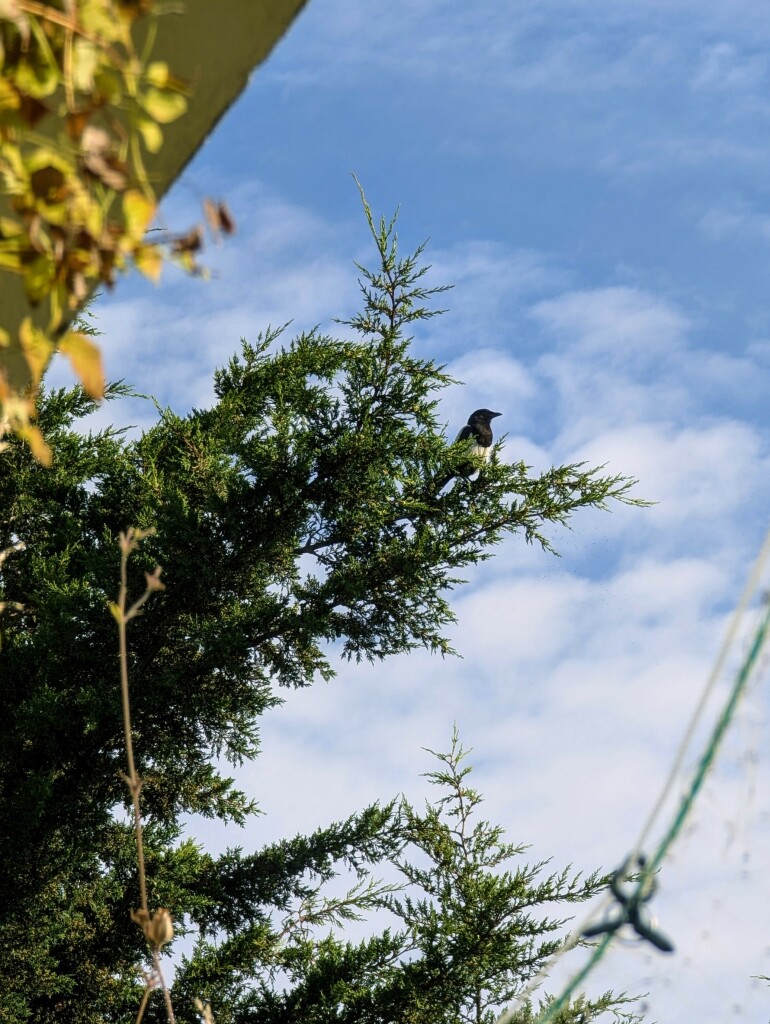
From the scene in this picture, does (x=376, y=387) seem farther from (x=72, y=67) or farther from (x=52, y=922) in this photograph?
(x=72, y=67)

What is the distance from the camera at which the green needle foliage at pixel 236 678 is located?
8203 mm

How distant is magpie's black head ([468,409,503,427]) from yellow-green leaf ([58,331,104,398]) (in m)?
9.35

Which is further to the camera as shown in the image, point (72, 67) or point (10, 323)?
point (10, 323)

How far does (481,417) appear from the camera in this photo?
34.7ft

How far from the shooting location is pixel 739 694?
1.17 metres

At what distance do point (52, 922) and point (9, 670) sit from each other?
74.0 inches

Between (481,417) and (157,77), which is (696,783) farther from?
(481,417)

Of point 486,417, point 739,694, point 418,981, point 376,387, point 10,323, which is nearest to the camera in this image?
point 739,694

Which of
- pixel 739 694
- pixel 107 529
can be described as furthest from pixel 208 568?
pixel 739 694

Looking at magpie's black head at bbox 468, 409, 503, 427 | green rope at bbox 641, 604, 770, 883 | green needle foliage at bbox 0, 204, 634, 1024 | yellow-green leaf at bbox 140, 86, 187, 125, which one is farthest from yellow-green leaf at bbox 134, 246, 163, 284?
magpie's black head at bbox 468, 409, 503, 427

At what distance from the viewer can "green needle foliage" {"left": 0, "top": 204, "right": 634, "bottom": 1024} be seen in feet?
26.9

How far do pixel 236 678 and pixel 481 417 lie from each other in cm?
355

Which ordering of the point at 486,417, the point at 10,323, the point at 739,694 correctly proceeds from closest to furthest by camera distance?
the point at 739,694 → the point at 10,323 → the point at 486,417

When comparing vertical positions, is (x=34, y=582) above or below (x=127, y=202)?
above
